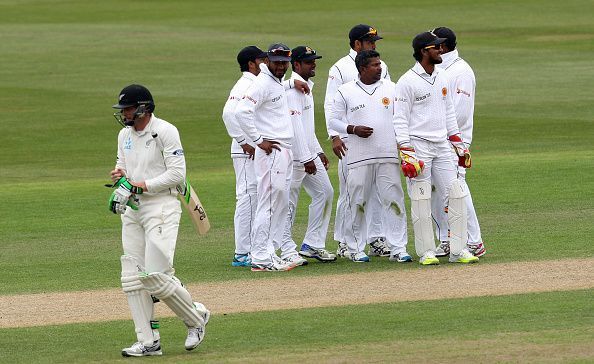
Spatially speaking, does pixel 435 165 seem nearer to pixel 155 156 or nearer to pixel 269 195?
pixel 269 195

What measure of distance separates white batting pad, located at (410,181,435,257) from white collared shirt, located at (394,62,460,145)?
19.8 inches

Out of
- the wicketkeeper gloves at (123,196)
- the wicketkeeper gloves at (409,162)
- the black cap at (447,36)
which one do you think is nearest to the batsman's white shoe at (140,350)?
→ the wicketkeeper gloves at (123,196)

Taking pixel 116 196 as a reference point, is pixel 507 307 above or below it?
below

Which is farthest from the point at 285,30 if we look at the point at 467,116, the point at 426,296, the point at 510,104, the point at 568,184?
the point at 426,296

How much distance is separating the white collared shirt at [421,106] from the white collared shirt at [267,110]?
44.5 inches

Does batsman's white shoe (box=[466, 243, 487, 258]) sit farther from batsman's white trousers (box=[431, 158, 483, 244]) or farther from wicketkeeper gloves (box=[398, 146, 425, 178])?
wicketkeeper gloves (box=[398, 146, 425, 178])

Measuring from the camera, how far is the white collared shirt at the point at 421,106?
12.9m

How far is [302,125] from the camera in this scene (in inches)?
537

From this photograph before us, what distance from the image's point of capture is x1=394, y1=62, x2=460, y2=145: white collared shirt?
42.3 ft

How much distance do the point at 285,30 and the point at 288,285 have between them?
36.2m

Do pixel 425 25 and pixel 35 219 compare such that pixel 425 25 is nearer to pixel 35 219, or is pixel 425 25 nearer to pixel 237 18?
pixel 237 18

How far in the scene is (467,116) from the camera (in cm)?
1385

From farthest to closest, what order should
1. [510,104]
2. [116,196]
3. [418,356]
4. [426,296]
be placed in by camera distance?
[510,104]
[426,296]
[116,196]
[418,356]

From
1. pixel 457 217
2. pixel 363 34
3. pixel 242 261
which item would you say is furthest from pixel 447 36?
pixel 242 261
